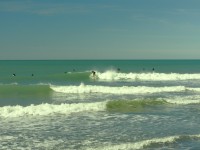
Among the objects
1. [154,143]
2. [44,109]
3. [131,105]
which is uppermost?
[44,109]

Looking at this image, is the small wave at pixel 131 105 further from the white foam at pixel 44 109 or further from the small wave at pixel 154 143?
the small wave at pixel 154 143

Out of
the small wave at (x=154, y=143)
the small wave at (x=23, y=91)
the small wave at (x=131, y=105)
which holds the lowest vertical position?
the small wave at (x=154, y=143)

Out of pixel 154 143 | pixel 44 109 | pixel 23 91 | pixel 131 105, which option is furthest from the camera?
pixel 23 91

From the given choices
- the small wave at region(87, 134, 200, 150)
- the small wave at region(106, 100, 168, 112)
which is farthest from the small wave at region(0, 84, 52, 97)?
the small wave at region(87, 134, 200, 150)

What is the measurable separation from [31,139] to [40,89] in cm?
2204

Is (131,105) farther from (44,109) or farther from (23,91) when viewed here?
(23,91)

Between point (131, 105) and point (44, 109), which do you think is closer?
point (44, 109)

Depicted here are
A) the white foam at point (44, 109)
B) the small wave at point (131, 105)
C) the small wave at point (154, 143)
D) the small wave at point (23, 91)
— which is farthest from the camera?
the small wave at point (23, 91)

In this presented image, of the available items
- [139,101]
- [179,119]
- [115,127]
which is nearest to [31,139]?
[115,127]

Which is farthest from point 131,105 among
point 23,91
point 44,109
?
point 23,91

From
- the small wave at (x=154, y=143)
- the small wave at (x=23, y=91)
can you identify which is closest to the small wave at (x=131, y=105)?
the small wave at (x=154, y=143)

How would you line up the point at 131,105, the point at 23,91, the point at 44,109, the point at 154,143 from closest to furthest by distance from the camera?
the point at 154,143 → the point at 44,109 → the point at 131,105 → the point at 23,91

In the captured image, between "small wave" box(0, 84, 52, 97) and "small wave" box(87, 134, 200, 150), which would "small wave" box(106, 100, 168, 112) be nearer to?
"small wave" box(87, 134, 200, 150)

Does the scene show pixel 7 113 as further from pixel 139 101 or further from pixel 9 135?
pixel 139 101
